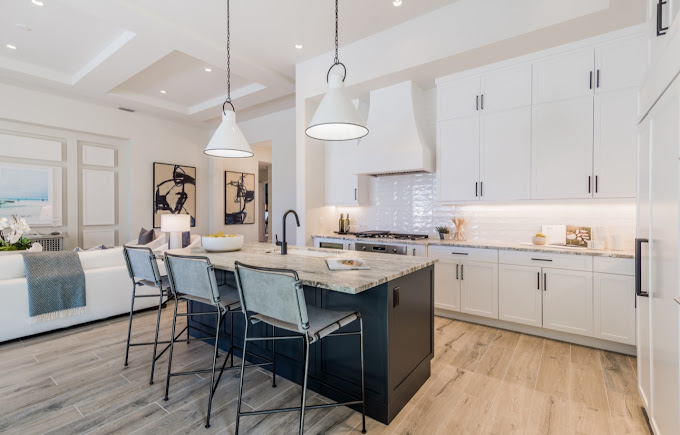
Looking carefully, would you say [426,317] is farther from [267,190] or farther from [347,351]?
[267,190]

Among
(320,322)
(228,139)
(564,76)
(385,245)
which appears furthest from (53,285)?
(564,76)

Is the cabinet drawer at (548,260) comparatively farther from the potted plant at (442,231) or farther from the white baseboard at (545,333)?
the potted plant at (442,231)

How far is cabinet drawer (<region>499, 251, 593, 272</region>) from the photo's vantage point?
9.38 feet

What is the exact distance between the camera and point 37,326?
3.09 m

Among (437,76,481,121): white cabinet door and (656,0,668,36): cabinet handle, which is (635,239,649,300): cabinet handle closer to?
(656,0,668,36): cabinet handle

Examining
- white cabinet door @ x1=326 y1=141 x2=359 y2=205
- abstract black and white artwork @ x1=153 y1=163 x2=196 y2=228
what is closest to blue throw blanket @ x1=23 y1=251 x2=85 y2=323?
white cabinet door @ x1=326 y1=141 x2=359 y2=205

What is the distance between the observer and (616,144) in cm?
288

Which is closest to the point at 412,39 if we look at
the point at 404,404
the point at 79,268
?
the point at 404,404

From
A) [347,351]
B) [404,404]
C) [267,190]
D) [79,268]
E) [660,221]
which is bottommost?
[404,404]

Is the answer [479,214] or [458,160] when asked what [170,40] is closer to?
[458,160]

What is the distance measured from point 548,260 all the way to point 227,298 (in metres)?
2.83

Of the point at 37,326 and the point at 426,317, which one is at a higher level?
the point at 426,317

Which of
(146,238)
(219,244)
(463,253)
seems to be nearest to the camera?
(219,244)

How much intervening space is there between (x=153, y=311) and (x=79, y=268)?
97 cm
